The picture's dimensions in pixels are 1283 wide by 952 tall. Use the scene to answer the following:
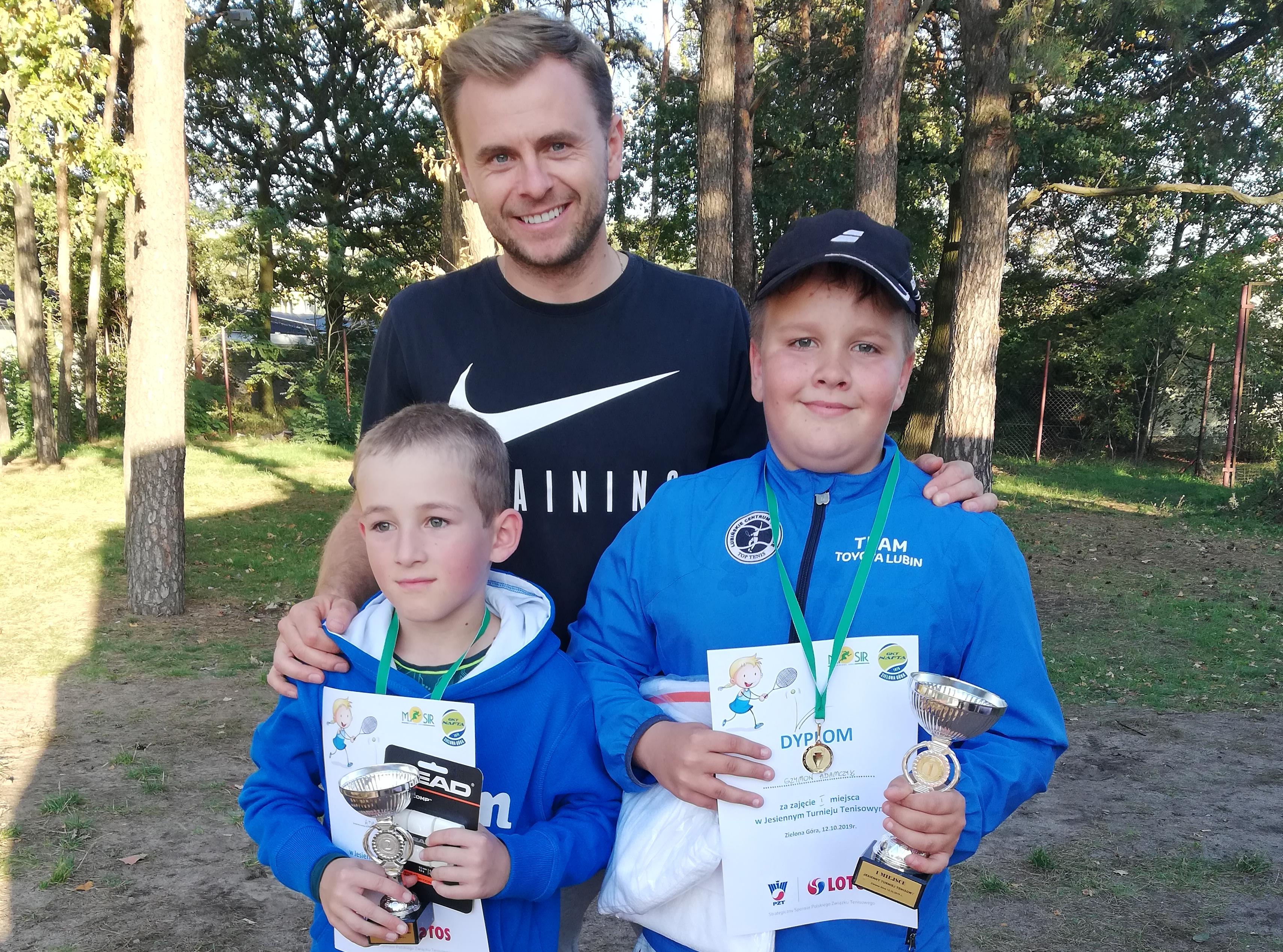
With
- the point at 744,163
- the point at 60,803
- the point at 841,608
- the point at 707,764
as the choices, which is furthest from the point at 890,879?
the point at 744,163

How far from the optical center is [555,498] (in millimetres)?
2279

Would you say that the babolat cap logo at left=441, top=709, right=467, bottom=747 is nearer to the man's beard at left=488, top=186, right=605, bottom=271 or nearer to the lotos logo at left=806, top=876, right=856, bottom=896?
the lotos logo at left=806, top=876, right=856, bottom=896

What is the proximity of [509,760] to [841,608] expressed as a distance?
2.35ft

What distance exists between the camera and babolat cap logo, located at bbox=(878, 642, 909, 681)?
168 cm

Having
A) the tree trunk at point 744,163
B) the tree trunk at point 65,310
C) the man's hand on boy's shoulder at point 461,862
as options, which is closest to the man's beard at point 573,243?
the man's hand on boy's shoulder at point 461,862

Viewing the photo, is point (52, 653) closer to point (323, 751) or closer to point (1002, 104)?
point (323, 751)

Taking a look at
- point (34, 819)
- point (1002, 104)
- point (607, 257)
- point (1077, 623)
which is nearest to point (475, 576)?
point (607, 257)

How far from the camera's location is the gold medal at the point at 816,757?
1662mm

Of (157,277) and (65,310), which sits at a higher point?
(65,310)

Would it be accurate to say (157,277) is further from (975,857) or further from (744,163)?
(744,163)

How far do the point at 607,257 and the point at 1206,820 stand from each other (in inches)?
164

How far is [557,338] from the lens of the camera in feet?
7.45

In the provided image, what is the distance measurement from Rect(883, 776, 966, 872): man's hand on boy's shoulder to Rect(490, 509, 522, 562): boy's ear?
908 mm

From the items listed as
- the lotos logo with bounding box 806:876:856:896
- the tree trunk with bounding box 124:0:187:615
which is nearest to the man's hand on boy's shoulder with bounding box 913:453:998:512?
the lotos logo with bounding box 806:876:856:896
